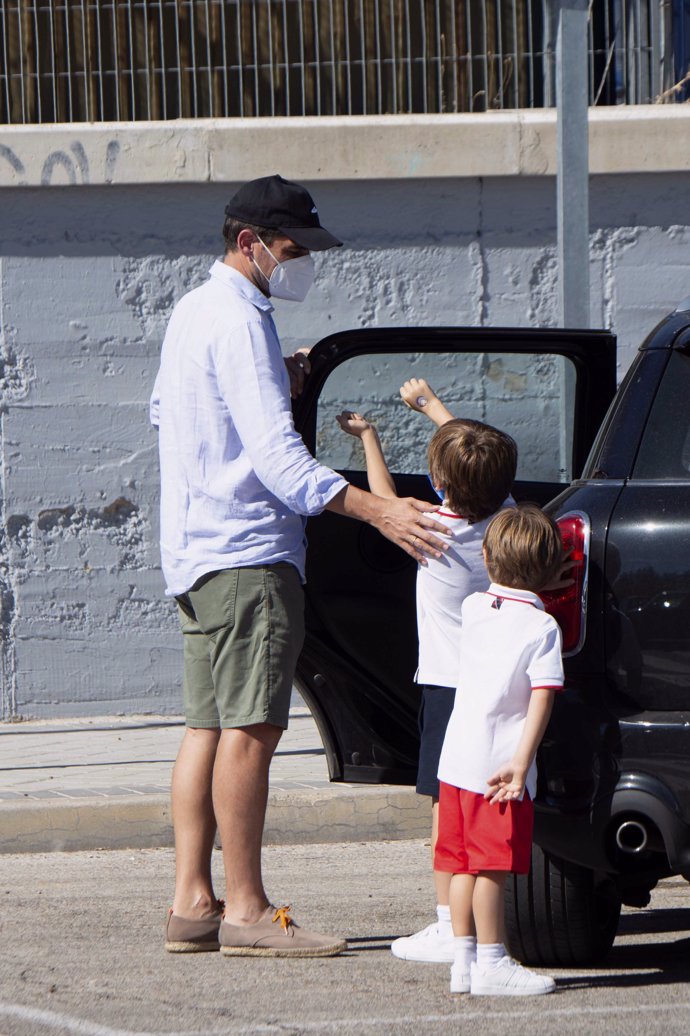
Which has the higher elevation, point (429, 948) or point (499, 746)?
point (499, 746)

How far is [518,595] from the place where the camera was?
12.1 ft

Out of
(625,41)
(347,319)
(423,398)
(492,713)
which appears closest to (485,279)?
(347,319)

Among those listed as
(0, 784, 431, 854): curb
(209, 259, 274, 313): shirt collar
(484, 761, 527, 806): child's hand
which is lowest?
(0, 784, 431, 854): curb

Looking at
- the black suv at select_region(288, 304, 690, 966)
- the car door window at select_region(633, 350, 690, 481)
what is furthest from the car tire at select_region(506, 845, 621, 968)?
the car door window at select_region(633, 350, 690, 481)

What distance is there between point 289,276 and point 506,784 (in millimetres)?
1487

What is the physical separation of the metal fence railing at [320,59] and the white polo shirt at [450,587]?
5.56 m

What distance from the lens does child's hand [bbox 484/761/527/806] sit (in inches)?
140

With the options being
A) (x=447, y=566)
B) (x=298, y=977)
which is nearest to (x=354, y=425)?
(x=447, y=566)

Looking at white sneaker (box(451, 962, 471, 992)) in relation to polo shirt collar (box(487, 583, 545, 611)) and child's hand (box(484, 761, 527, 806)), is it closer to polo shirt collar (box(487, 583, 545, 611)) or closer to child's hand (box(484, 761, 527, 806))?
child's hand (box(484, 761, 527, 806))

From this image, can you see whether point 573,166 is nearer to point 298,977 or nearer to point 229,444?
point 229,444

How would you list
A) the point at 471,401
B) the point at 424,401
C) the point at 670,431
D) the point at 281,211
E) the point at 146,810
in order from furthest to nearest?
the point at 471,401 → the point at 146,810 → the point at 424,401 → the point at 281,211 → the point at 670,431

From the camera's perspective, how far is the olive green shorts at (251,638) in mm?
4055

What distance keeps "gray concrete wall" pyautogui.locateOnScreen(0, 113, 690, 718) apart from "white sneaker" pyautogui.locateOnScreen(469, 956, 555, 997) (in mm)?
5159

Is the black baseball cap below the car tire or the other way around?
the other way around
